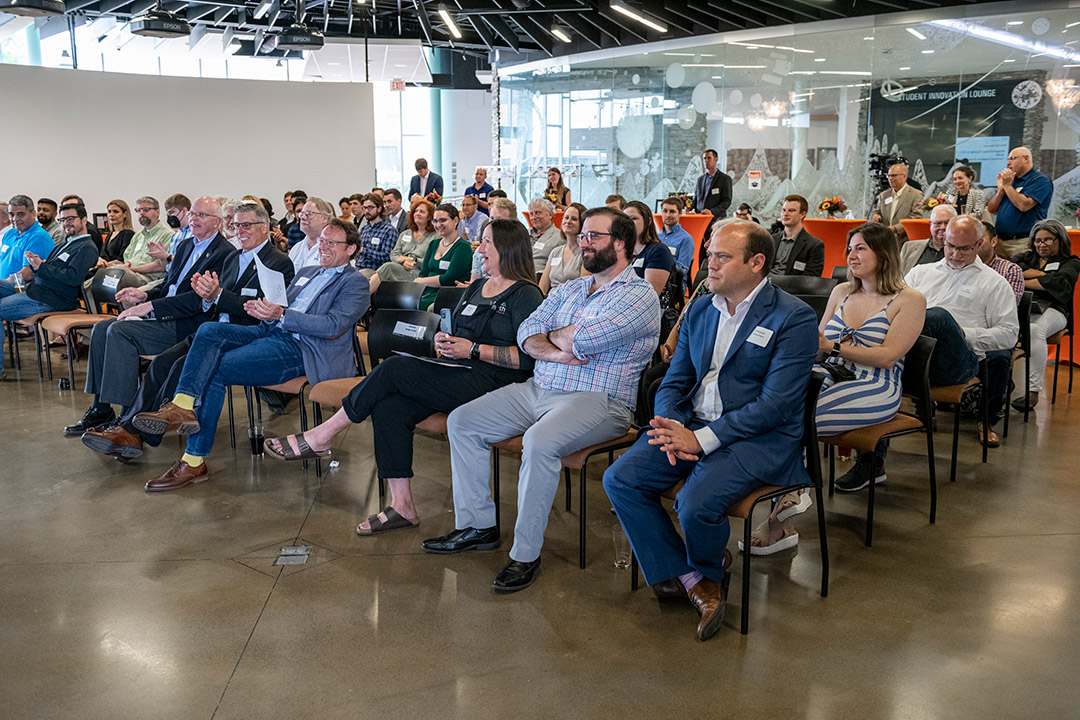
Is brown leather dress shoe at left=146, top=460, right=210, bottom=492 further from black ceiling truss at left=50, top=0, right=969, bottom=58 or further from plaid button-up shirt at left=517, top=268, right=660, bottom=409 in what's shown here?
black ceiling truss at left=50, top=0, right=969, bottom=58

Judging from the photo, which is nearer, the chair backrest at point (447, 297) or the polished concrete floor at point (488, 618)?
the polished concrete floor at point (488, 618)

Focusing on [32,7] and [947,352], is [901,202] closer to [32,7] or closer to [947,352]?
[947,352]

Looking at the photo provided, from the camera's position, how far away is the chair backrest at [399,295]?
488cm

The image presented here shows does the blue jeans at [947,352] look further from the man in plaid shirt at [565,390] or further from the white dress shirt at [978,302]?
the man in plaid shirt at [565,390]

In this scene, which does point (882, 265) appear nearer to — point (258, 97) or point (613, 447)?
point (613, 447)

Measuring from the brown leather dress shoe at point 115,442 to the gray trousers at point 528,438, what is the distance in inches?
83.0

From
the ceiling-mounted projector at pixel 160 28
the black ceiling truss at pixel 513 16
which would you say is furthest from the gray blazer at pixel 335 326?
the black ceiling truss at pixel 513 16

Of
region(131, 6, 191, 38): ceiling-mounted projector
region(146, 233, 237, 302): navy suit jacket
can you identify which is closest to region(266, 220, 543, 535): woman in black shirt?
region(146, 233, 237, 302): navy suit jacket

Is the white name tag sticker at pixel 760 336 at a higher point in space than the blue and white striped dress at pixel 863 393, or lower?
higher

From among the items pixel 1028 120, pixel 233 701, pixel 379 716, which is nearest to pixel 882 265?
pixel 379 716

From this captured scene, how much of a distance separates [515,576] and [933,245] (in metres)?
3.77

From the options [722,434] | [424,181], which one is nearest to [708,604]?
[722,434]

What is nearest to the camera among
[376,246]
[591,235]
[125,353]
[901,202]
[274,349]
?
[591,235]

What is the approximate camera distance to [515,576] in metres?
3.08
